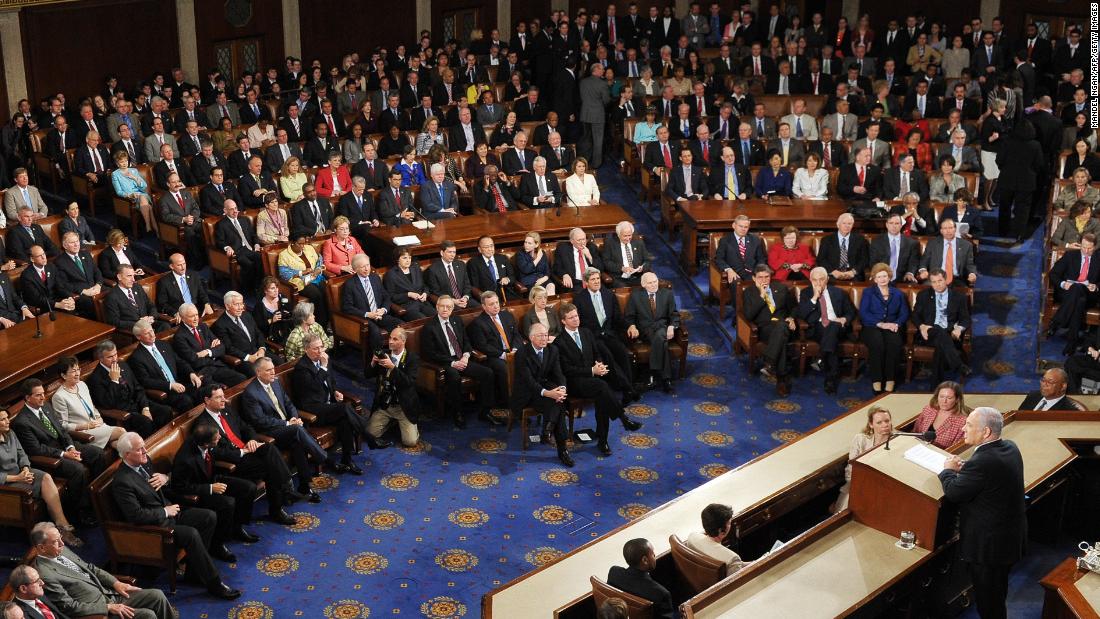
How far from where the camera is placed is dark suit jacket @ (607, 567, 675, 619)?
591cm

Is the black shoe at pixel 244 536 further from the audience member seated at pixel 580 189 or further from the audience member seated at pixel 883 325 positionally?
the audience member seated at pixel 580 189

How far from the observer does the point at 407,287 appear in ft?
35.1

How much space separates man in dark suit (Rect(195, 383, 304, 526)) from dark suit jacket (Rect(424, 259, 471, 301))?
2.90 meters

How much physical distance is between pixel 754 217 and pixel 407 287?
140 inches

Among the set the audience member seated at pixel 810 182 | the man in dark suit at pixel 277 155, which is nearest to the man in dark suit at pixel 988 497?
the audience member seated at pixel 810 182

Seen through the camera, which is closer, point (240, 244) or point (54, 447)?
point (54, 447)

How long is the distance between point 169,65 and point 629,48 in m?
6.41

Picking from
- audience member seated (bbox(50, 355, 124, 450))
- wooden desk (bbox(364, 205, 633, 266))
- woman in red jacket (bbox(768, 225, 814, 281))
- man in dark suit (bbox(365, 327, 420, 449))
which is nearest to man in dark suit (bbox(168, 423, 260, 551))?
audience member seated (bbox(50, 355, 124, 450))

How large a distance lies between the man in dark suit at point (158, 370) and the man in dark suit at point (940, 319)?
5680 millimetres

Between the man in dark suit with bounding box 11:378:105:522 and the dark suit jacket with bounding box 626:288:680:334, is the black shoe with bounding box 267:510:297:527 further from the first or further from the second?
the dark suit jacket with bounding box 626:288:680:334

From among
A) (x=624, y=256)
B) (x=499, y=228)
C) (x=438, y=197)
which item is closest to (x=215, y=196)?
(x=438, y=197)

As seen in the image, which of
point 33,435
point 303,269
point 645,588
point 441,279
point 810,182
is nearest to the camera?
point 645,588

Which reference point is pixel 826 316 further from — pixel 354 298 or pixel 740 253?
pixel 354 298

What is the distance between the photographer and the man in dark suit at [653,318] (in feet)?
33.1
